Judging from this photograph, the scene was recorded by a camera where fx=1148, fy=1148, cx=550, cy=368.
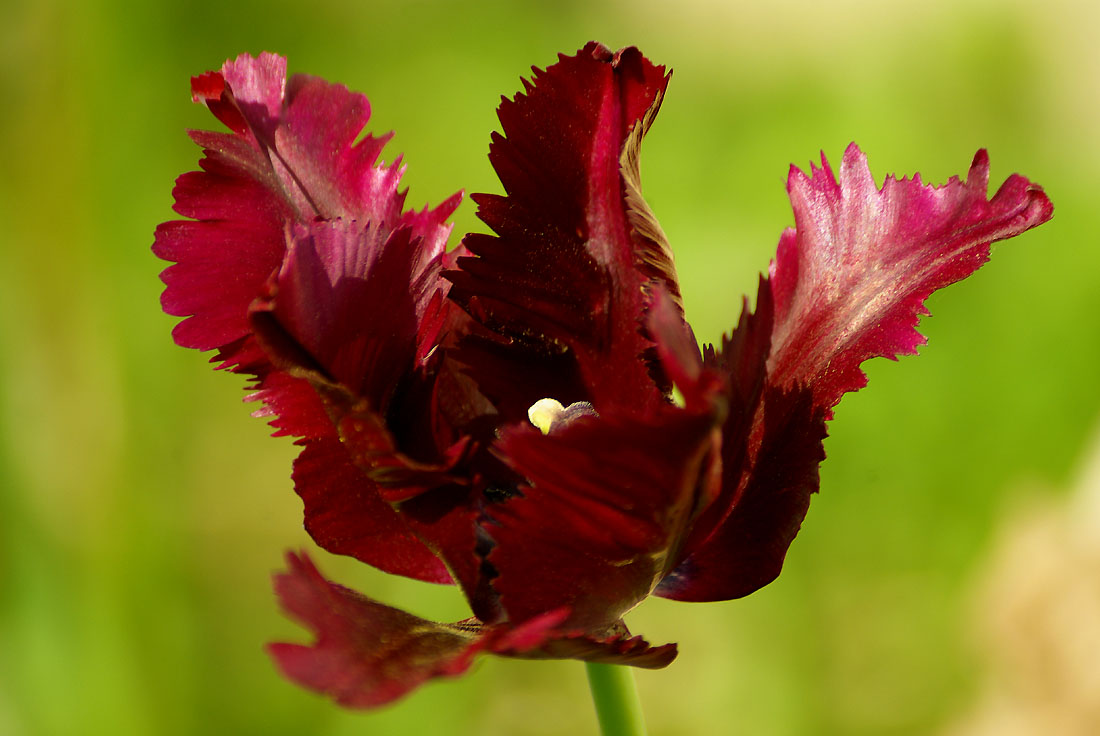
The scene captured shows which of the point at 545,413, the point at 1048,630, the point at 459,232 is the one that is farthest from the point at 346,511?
the point at 459,232

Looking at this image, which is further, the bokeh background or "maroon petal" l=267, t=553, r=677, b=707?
the bokeh background

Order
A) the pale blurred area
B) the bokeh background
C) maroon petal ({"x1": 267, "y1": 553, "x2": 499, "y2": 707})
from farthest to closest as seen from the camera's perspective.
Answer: the bokeh background, the pale blurred area, maroon petal ({"x1": 267, "y1": 553, "x2": 499, "y2": 707})

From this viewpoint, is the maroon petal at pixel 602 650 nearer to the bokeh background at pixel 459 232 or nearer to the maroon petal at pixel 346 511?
the maroon petal at pixel 346 511

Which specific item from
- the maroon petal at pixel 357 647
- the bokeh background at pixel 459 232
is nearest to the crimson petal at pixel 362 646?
the maroon petal at pixel 357 647

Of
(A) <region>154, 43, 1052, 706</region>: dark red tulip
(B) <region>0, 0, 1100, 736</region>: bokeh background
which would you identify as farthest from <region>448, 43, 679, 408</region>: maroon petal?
(B) <region>0, 0, 1100, 736</region>: bokeh background

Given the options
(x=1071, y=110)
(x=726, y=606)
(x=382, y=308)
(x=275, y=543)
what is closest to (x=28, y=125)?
(x=275, y=543)

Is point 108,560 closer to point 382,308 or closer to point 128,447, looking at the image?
point 128,447

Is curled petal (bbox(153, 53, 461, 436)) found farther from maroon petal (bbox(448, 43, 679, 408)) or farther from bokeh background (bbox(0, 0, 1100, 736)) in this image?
bokeh background (bbox(0, 0, 1100, 736))
